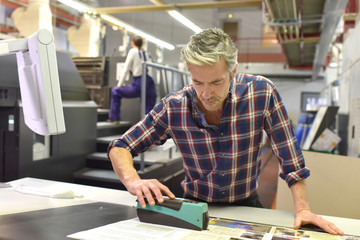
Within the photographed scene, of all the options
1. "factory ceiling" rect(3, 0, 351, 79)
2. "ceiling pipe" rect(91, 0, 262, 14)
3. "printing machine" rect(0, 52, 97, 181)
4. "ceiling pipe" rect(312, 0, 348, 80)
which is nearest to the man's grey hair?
"factory ceiling" rect(3, 0, 351, 79)

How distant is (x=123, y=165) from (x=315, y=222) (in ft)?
2.54

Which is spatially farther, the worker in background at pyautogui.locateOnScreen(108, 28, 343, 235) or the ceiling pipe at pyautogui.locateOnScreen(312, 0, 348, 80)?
the ceiling pipe at pyautogui.locateOnScreen(312, 0, 348, 80)

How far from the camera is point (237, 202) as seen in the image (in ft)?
5.34

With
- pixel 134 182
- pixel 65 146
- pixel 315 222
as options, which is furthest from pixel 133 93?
pixel 315 222

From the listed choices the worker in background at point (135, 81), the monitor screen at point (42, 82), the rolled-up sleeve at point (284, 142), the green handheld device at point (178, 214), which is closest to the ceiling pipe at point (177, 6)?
the worker in background at point (135, 81)

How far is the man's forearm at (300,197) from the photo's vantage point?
1.37 metres

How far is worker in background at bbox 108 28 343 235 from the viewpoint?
4.65 ft

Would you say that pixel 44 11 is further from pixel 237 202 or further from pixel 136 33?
pixel 237 202

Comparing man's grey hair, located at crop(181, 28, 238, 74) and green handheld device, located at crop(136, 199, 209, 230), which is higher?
man's grey hair, located at crop(181, 28, 238, 74)

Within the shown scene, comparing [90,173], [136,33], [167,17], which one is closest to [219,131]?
[90,173]

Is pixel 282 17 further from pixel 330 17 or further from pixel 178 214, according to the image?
pixel 178 214

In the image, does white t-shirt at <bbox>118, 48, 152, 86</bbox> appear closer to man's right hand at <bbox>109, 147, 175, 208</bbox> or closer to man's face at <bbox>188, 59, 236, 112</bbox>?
man's right hand at <bbox>109, 147, 175, 208</bbox>

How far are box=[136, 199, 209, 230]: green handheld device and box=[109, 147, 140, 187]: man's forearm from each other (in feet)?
0.67

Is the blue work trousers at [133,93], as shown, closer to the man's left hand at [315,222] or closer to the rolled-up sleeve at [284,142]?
the rolled-up sleeve at [284,142]
